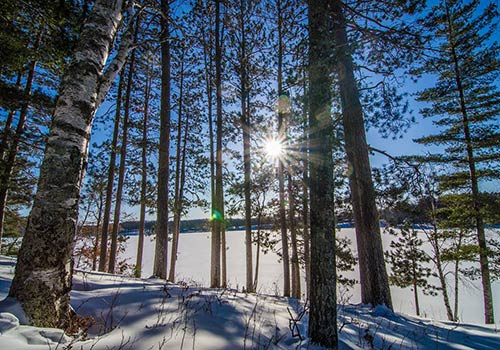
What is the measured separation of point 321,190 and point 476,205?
11.4m

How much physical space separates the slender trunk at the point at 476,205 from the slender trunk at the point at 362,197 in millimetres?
6593

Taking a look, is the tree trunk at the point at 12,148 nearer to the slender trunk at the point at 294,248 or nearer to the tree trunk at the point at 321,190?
the tree trunk at the point at 321,190

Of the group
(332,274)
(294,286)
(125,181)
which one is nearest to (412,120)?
(332,274)

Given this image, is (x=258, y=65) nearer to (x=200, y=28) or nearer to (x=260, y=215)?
(x=200, y=28)

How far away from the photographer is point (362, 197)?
5148 millimetres

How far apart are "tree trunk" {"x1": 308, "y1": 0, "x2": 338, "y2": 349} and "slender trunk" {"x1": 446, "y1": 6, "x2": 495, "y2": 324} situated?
361 inches

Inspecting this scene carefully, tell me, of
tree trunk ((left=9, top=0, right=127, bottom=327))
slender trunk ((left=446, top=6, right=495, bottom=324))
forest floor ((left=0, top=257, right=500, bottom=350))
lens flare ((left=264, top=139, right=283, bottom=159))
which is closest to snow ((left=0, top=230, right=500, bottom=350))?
forest floor ((left=0, top=257, right=500, bottom=350))

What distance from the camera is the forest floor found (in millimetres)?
1661

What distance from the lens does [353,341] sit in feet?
9.14

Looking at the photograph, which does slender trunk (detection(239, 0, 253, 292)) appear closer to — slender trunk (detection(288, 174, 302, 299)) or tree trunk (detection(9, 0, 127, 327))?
slender trunk (detection(288, 174, 302, 299))

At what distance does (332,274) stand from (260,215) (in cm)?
999

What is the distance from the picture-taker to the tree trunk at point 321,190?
2438mm

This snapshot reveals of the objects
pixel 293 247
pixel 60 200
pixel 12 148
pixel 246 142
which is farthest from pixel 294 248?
pixel 12 148

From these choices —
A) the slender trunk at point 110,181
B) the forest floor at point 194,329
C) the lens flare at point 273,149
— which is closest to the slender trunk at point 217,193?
the lens flare at point 273,149
